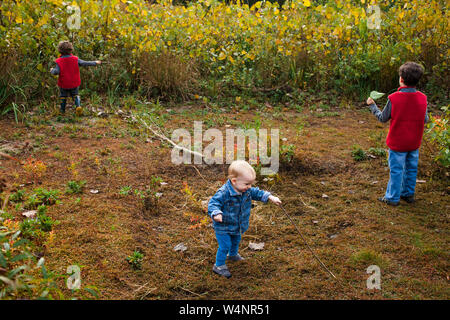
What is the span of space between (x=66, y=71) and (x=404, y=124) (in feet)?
16.5

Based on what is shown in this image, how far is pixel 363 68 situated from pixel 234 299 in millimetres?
6253

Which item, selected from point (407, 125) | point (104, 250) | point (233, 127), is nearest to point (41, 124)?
point (233, 127)

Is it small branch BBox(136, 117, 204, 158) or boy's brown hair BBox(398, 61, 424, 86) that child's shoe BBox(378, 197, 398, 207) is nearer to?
boy's brown hair BBox(398, 61, 424, 86)

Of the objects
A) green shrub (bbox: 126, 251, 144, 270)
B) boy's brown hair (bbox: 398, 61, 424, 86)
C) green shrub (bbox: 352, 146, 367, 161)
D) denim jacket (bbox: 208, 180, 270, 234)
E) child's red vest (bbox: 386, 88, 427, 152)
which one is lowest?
green shrub (bbox: 126, 251, 144, 270)

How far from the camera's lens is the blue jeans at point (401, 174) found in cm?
435

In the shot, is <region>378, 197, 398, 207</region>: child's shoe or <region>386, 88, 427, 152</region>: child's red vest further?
<region>378, 197, 398, 207</region>: child's shoe

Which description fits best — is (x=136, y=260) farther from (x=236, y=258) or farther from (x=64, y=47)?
(x=64, y=47)

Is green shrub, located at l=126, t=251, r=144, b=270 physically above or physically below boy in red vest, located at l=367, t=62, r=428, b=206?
below

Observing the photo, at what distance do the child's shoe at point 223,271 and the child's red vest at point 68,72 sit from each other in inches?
177

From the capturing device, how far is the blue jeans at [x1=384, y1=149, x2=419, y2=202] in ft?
14.3

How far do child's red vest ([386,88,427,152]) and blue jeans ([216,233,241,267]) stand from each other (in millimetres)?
2088

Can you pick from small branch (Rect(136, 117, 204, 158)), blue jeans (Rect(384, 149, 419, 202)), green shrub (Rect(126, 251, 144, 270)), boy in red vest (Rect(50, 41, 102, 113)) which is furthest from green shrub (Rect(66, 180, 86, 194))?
blue jeans (Rect(384, 149, 419, 202))

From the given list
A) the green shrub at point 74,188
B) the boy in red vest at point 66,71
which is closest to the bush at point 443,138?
the green shrub at point 74,188

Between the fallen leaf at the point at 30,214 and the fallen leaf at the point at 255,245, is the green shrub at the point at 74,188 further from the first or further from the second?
the fallen leaf at the point at 255,245
